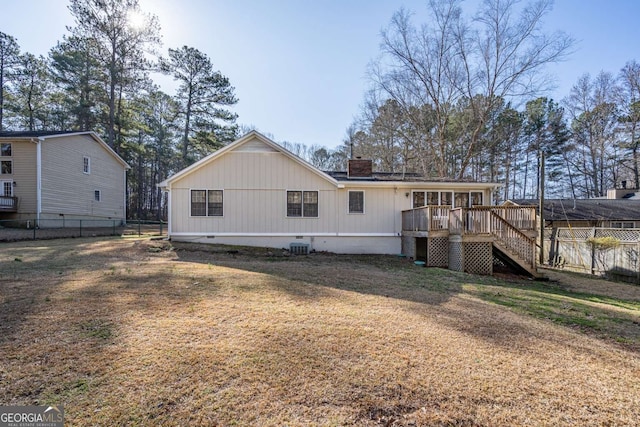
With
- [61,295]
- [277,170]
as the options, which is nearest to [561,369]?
[61,295]

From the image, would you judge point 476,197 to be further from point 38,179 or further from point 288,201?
point 38,179

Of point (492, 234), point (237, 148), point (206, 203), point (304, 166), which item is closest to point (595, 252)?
point (492, 234)

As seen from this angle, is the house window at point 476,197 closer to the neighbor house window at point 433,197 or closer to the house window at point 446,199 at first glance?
the house window at point 446,199

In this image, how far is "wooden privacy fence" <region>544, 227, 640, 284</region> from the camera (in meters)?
11.8

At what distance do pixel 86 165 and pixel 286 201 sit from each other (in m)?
18.7

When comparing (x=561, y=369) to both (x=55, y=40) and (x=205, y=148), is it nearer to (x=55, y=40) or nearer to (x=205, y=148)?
(x=205, y=148)

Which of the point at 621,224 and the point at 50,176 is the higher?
the point at 50,176

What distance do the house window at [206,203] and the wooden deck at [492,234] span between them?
8.64 m

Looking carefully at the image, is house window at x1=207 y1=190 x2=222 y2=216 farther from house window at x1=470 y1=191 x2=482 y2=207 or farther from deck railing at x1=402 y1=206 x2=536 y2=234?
house window at x1=470 y1=191 x2=482 y2=207

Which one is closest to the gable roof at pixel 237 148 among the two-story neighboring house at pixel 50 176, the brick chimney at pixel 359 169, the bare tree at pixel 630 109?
the brick chimney at pixel 359 169

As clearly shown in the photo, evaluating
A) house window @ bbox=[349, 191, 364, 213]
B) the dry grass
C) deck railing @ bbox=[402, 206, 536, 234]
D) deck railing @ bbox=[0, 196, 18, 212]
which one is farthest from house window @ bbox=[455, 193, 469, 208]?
deck railing @ bbox=[0, 196, 18, 212]

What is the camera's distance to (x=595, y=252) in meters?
13.4

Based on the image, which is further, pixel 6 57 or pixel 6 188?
pixel 6 57

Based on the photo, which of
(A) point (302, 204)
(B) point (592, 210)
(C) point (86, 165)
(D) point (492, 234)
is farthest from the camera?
(C) point (86, 165)
